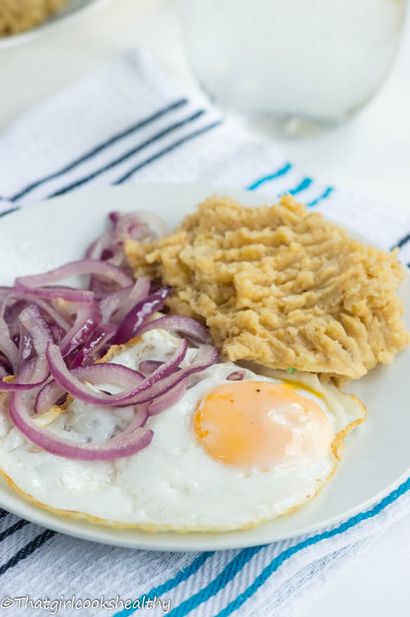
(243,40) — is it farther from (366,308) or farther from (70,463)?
(70,463)

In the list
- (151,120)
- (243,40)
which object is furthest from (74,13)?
(243,40)

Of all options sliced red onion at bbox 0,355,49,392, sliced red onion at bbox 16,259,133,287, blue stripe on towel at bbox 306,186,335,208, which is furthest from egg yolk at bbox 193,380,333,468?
blue stripe on towel at bbox 306,186,335,208

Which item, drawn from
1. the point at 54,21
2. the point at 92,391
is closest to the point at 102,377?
the point at 92,391

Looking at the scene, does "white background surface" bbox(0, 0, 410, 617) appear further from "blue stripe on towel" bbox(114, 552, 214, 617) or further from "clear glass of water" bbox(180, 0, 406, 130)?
"blue stripe on towel" bbox(114, 552, 214, 617)

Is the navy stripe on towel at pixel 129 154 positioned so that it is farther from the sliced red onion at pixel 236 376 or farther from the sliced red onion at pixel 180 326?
the sliced red onion at pixel 236 376

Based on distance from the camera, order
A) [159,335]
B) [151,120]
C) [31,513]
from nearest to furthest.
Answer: [31,513] < [159,335] < [151,120]

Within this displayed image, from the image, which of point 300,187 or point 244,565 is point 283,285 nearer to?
point 244,565
